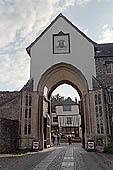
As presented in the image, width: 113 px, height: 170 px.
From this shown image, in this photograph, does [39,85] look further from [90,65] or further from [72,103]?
[72,103]

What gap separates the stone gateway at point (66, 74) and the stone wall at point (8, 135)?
0.56m

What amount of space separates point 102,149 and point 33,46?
36.6ft

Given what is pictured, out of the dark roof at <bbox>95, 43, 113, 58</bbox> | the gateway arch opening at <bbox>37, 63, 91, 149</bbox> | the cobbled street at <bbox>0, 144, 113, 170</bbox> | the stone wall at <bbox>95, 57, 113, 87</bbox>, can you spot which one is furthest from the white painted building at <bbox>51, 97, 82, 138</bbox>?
the cobbled street at <bbox>0, 144, 113, 170</bbox>

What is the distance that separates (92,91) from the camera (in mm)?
16344

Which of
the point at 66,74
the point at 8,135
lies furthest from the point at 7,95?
the point at 66,74

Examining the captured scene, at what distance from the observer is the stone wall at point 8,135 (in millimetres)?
12967

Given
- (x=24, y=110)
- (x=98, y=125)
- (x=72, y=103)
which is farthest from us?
(x=72, y=103)

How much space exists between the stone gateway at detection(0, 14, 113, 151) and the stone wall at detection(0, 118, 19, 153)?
0.56m

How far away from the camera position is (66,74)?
19719 millimetres

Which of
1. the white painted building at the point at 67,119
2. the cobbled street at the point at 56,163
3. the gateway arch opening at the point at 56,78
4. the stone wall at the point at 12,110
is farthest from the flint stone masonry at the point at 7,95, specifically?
the white painted building at the point at 67,119

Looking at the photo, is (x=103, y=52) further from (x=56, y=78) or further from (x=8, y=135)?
(x=8, y=135)

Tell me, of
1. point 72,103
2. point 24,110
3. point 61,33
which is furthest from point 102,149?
point 72,103

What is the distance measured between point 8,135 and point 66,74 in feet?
29.0

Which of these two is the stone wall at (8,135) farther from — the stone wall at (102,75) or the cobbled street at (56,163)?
the stone wall at (102,75)
